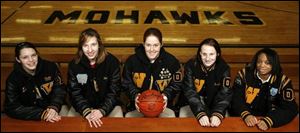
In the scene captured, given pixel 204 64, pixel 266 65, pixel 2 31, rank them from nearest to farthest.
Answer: pixel 266 65 → pixel 204 64 → pixel 2 31

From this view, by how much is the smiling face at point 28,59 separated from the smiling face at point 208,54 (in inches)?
53.2

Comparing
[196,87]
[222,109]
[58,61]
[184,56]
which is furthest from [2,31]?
[222,109]

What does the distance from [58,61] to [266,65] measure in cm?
228

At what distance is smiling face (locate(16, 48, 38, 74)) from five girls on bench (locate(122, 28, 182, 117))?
2.61ft

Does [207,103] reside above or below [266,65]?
below

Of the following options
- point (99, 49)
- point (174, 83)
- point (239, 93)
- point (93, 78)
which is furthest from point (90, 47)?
point (239, 93)

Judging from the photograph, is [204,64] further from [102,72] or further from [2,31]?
[2,31]

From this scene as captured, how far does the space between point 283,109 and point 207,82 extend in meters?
0.65

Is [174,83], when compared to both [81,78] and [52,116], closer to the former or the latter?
[81,78]

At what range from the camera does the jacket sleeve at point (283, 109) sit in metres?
2.48

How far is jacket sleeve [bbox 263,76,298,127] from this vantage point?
248 cm

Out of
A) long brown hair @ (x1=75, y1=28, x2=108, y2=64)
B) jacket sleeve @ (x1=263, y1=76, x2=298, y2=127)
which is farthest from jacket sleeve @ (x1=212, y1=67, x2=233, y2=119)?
long brown hair @ (x1=75, y1=28, x2=108, y2=64)

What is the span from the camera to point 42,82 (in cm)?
299

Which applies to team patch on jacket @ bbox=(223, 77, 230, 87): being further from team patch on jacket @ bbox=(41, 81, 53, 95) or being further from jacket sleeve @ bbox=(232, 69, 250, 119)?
team patch on jacket @ bbox=(41, 81, 53, 95)
